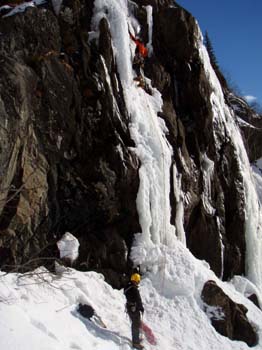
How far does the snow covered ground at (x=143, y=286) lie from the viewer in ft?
25.7

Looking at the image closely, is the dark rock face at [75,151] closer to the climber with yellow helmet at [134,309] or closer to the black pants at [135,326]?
the climber with yellow helmet at [134,309]

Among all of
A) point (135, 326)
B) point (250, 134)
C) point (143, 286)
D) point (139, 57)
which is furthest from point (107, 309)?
point (250, 134)

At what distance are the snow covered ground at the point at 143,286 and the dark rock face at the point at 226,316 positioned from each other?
0.66ft

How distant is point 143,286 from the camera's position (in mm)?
12109

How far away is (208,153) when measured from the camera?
55.8ft

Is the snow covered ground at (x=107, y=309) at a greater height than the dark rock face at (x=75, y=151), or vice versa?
the dark rock face at (x=75, y=151)

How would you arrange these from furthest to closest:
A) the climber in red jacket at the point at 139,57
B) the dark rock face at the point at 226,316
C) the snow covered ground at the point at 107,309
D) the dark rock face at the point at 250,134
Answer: the dark rock face at the point at 250,134
the climber in red jacket at the point at 139,57
the dark rock face at the point at 226,316
the snow covered ground at the point at 107,309

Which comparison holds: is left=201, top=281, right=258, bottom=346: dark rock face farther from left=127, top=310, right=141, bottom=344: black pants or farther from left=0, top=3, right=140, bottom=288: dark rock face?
left=127, top=310, right=141, bottom=344: black pants

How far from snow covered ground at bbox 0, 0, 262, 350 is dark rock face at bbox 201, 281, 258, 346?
20 cm

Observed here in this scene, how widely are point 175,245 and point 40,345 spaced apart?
25.0ft

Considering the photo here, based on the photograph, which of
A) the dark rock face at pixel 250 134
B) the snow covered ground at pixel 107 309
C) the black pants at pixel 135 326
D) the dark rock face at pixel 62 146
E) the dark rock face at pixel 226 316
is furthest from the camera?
the dark rock face at pixel 250 134

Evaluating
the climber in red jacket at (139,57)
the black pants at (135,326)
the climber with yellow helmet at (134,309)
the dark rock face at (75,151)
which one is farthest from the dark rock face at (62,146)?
the black pants at (135,326)

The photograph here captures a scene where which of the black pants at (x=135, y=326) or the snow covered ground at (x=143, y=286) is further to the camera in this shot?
the black pants at (x=135, y=326)

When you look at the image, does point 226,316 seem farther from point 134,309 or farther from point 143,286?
point 134,309
